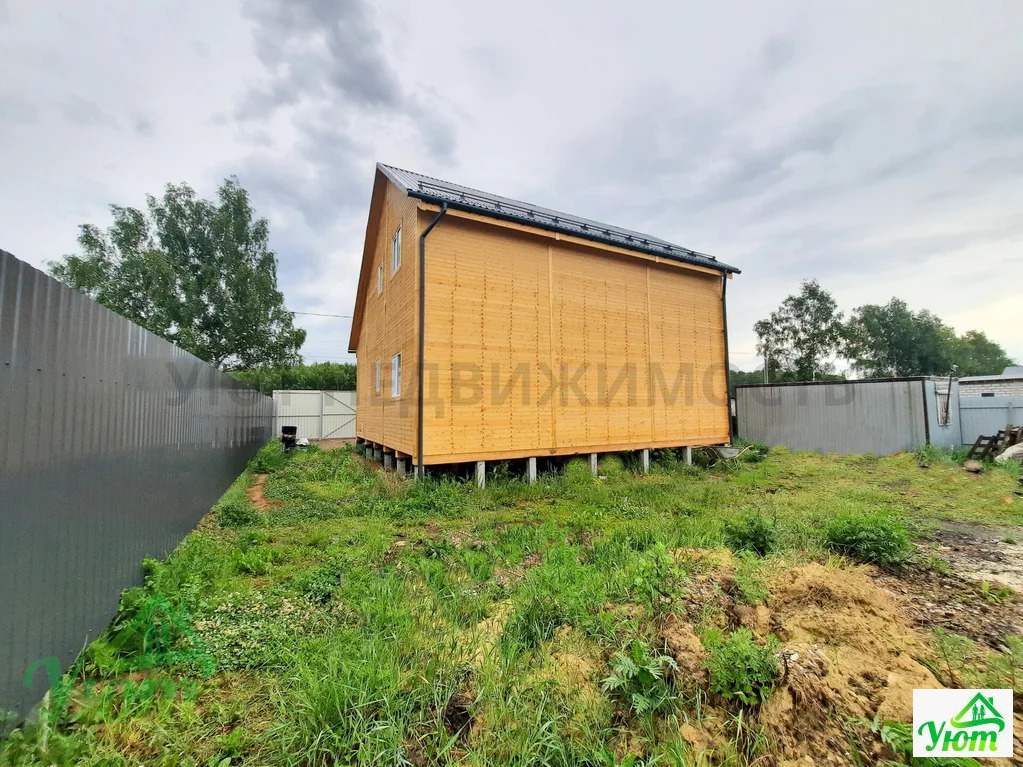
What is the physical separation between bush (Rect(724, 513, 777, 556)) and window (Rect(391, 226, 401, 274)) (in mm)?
8394

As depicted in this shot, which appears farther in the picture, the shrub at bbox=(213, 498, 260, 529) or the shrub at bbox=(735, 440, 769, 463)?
the shrub at bbox=(735, 440, 769, 463)

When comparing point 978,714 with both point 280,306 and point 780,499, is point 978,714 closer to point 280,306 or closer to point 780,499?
point 780,499

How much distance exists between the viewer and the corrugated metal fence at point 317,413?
63.0ft

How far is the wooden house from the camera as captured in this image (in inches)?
313

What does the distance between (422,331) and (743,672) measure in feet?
22.3

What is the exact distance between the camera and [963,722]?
165 cm

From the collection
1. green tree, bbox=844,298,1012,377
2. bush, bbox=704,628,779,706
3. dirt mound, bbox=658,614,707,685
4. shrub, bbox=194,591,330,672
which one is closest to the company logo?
bush, bbox=704,628,779,706

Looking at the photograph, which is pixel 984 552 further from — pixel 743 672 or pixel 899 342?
pixel 899 342

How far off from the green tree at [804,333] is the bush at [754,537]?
30435mm

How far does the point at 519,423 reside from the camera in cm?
868

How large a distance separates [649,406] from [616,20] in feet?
26.1

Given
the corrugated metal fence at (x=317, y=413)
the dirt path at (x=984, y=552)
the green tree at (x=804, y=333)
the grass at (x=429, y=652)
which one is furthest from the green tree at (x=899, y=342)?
the corrugated metal fence at (x=317, y=413)

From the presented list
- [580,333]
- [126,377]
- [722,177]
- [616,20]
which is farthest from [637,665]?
[722,177]

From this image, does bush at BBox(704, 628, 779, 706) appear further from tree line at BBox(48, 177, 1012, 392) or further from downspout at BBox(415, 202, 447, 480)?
tree line at BBox(48, 177, 1012, 392)
